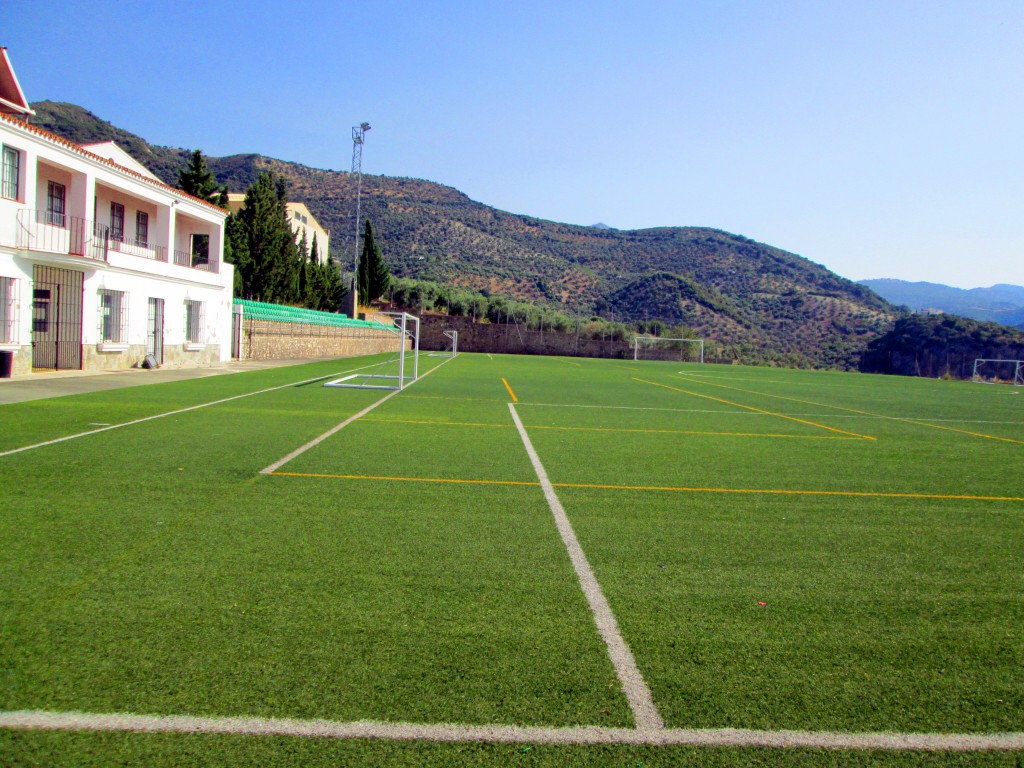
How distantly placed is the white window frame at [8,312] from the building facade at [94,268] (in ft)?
0.08

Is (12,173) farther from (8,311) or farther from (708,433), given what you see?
(708,433)

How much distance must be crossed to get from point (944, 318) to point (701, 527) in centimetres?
7141

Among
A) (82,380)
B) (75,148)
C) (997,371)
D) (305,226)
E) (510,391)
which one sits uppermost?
(305,226)

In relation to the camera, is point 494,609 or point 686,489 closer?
point 494,609

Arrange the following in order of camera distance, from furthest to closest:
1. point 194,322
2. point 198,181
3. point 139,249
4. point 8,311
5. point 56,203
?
point 198,181
point 194,322
point 139,249
point 56,203
point 8,311

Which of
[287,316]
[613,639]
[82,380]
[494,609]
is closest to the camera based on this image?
[613,639]

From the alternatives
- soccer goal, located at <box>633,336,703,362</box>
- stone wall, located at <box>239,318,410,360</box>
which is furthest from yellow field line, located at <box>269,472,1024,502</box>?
soccer goal, located at <box>633,336,703,362</box>

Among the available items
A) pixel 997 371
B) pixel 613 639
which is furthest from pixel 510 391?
pixel 997 371

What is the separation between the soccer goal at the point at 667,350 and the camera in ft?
231

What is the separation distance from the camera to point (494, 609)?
163 inches

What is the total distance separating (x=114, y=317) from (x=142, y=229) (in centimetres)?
538

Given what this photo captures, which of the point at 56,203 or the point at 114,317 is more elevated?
the point at 56,203

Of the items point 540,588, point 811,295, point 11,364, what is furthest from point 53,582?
point 811,295

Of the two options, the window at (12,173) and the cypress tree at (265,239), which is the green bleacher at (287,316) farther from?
the window at (12,173)
